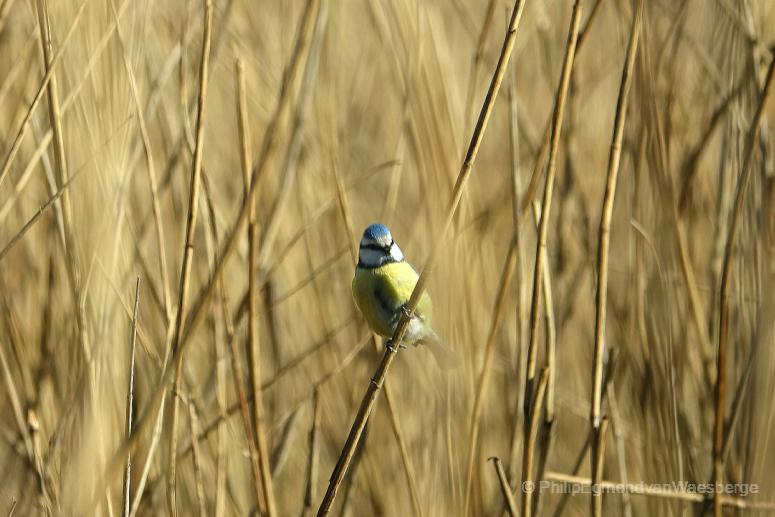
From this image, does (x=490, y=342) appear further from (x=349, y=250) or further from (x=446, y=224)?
(x=349, y=250)

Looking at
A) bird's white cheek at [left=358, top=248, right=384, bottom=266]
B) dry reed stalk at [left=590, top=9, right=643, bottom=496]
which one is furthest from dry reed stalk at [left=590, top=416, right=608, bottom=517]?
bird's white cheek at [left=358, top=248, right=384, bottom=266]

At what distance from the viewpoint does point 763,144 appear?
1.32 m

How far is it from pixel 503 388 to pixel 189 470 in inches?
29.1

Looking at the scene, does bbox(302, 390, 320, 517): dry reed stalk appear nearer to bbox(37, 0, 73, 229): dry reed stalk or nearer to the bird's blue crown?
the bird's blue crown

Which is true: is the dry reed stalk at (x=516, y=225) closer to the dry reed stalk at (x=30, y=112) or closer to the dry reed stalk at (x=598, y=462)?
the dry reed stalk at (x=598, y=462)

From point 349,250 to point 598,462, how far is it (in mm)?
685

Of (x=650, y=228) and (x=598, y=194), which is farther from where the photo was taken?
(x=598, y=194)

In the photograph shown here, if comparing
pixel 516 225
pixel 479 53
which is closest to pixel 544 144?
pixel 516 225

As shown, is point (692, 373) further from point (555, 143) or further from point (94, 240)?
point (94, 240)

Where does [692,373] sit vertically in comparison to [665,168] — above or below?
below

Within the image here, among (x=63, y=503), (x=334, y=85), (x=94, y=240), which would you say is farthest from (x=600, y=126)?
(x=63, y=503)

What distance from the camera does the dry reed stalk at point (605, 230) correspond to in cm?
99

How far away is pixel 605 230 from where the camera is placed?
1.03m

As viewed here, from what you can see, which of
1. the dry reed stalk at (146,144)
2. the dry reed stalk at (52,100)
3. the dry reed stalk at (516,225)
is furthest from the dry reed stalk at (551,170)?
the dry reed stalk at (52,100)
